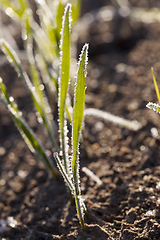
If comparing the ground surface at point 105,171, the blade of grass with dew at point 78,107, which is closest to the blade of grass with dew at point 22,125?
the ground surface at point 105,171

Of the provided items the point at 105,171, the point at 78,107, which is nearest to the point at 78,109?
the point at 78,107

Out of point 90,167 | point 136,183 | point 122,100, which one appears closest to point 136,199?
point 136,183

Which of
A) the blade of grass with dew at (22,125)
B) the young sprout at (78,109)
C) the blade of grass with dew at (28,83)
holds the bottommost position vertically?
the young sprout at (78,109)

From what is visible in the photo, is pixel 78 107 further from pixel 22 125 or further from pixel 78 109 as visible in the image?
pixel 22 125

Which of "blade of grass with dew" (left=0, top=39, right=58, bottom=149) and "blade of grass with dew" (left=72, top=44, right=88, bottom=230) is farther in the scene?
"blade of grass with dew" (left=0, top=39, right=58, bottom=149)

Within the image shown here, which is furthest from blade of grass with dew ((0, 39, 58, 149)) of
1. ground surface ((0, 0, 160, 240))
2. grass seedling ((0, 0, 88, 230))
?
ground surface ((0, 0, 160, 240))

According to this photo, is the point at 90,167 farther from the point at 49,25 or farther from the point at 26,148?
the point at 49,25

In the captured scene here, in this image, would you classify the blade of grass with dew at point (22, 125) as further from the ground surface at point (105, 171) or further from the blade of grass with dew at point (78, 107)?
the blade of grass with dew at point (78, 107)

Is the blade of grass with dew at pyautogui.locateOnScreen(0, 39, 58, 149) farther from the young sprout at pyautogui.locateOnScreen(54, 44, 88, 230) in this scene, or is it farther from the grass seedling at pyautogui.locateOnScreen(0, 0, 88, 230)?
the young sprout at pyautogui.locateOnScreen(54, 44, 88, 230)
